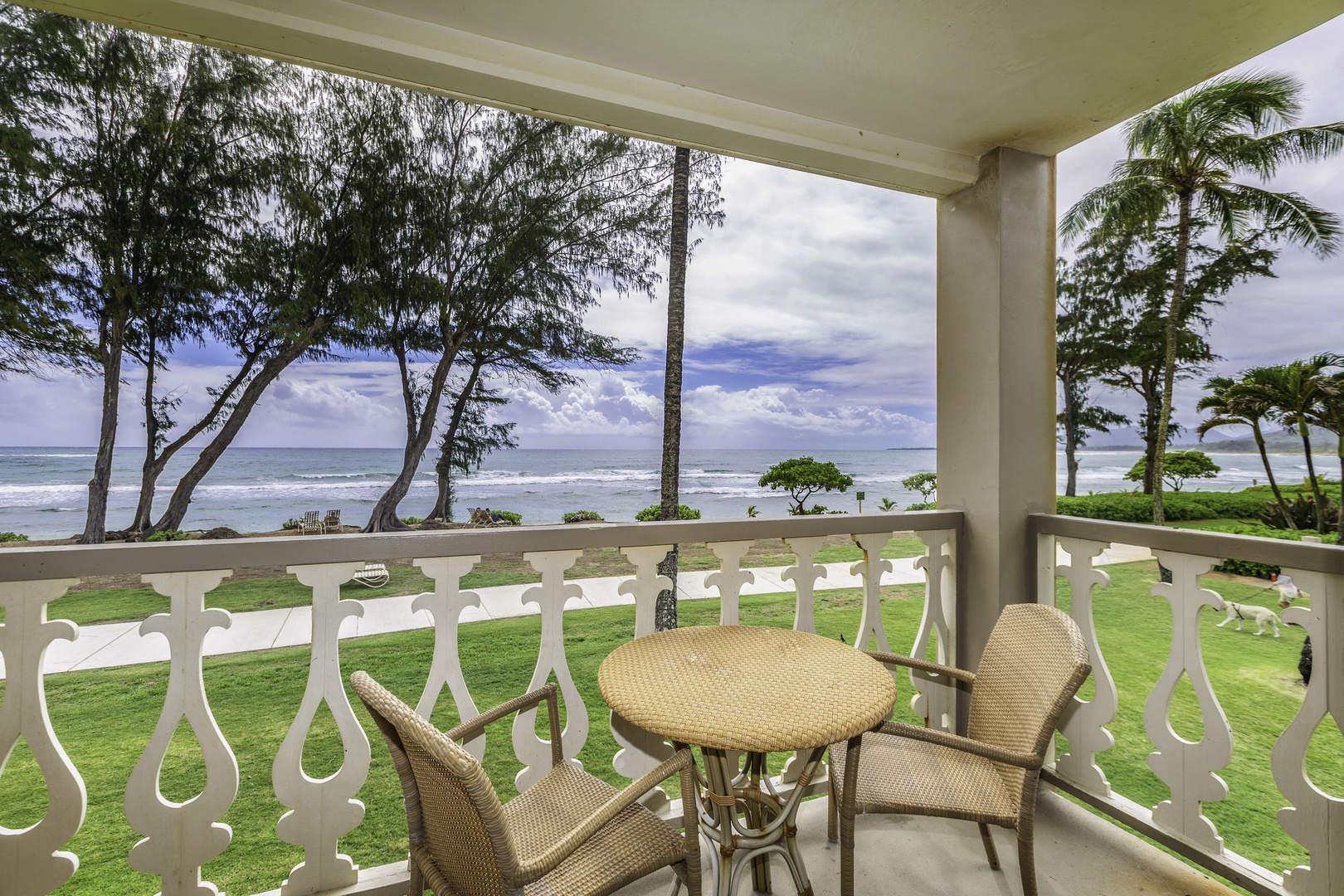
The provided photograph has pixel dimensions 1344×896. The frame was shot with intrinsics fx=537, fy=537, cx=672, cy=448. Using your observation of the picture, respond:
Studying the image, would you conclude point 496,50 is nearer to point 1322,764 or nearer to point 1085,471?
point 1085,471

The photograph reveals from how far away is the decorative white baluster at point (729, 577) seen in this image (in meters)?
1.83

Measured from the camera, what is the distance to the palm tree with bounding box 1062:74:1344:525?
170 inches

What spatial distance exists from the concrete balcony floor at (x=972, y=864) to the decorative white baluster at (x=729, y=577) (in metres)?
0.74

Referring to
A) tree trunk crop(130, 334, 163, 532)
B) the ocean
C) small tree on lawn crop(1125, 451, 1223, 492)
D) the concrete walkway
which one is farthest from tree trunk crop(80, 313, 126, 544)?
small tree on lawn crop(1125, 451, 1223, 492)

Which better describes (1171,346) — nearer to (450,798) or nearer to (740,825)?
(740,825)

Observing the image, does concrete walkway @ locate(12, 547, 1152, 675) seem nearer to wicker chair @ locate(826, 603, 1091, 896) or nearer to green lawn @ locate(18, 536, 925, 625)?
green lawn @ locate(18, 536, 925, 625)

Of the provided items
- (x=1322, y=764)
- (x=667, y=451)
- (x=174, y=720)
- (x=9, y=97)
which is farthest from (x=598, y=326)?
(x=1322, y=764)

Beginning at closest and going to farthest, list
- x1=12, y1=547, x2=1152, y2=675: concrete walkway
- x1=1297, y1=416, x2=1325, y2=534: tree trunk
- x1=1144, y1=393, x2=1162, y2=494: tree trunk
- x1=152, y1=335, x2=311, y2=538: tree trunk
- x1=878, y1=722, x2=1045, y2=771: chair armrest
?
x1=878, y1=722, x2=1045, y2=771: chair armrest
x1=1297, y1=416, x2=1325, y2=534: tree trunk
x1=1144, y1=393, x2=1162, y2=494: tree trunk
x1=152, y1=335, x2=311, y2=538: tree trunk
x1=12, y1=547, x2=1152, y2=675: concrete walkway

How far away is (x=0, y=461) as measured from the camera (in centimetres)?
801

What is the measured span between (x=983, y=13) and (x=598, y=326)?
9.59 meters

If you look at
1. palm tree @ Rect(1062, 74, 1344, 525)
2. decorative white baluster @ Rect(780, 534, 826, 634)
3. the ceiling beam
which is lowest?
decorative white baluster @ Rect(780, 534, 826, 634)

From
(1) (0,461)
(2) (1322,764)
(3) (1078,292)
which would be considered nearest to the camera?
(2) (1322,764)

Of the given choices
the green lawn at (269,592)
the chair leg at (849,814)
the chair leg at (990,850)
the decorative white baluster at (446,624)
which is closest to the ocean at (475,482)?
the green lawn at (269,592)

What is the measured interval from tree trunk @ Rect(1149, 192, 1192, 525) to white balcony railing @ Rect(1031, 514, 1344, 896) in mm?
4747
